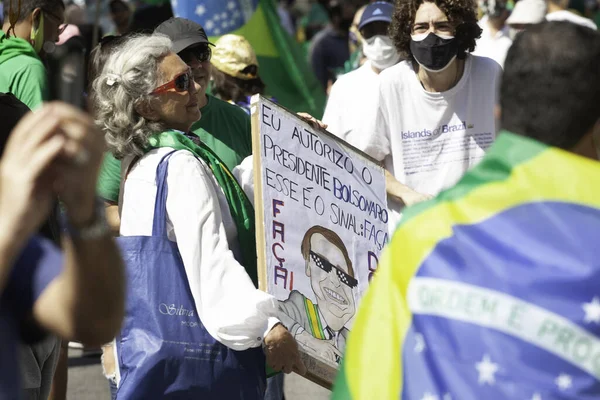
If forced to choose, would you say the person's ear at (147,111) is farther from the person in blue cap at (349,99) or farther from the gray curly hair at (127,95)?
the person in blue cap at (349,99)

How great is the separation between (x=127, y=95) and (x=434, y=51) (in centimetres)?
154

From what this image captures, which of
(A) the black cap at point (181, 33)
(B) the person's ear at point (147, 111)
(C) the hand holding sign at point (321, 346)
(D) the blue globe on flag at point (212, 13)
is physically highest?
(D) the blue globe on flag at point (212, 13)

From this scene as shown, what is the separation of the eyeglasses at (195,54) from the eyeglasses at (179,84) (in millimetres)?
751

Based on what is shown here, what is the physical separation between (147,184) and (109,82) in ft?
1.45

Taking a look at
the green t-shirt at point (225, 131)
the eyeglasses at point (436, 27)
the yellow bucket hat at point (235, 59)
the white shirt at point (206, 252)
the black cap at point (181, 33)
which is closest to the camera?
the white shirt at point (206, 252)

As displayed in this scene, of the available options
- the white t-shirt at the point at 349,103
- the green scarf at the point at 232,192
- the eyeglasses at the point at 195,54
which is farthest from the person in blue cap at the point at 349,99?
the green scarf at the point at 232,192

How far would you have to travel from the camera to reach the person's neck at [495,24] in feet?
26.8

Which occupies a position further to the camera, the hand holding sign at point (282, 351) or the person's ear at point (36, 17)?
the person's ear at point (36, 17)

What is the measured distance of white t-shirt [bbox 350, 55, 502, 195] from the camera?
4621 millimetres

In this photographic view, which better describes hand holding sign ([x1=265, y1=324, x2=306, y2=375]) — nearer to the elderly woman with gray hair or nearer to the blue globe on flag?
the elderly woman with gray hair

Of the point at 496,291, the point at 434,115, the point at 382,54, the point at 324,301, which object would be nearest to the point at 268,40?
the point at 382,54

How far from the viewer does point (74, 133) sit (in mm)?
1630

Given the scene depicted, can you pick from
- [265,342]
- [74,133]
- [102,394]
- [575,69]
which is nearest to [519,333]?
[575,69]

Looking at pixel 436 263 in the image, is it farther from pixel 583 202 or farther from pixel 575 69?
pixel 575 69
